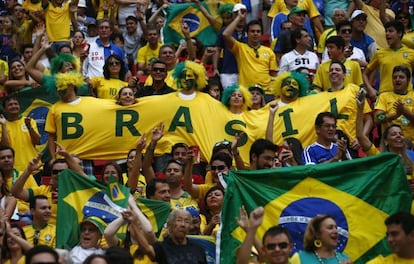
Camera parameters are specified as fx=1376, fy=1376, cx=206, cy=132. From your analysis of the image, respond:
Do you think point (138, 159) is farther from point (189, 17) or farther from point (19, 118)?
point (189, 17)

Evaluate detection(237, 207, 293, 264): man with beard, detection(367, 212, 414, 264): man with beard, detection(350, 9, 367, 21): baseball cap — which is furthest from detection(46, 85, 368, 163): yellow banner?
detection(367, 212, 414, 264): man with beard

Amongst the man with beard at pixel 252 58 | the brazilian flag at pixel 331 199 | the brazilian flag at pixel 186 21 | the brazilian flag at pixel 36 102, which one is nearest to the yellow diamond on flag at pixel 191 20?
the brazilian flag at pixel 186 21

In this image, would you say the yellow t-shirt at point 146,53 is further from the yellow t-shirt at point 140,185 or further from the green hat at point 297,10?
the yellow t-shirt at point 140,185

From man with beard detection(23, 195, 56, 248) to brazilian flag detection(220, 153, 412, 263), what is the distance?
187 centimetres

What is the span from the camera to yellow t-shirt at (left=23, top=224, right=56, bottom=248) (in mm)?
12938

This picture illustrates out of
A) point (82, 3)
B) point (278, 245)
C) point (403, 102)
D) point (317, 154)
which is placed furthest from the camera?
point (82, 3)

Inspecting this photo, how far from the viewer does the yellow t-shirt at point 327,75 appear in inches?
657

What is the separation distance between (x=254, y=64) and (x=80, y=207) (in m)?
5.81

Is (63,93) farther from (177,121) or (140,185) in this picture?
(140,185)

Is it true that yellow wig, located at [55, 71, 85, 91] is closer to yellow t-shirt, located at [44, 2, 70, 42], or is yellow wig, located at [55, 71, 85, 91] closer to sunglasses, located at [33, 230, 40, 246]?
sunglasses, located at [33, 230, 40, 246]

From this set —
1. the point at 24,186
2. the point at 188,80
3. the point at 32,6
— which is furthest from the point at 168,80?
the point at 32,6

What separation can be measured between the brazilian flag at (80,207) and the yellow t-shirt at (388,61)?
4.90 meters

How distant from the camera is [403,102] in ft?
51.5

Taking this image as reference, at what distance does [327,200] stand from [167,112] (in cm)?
406
